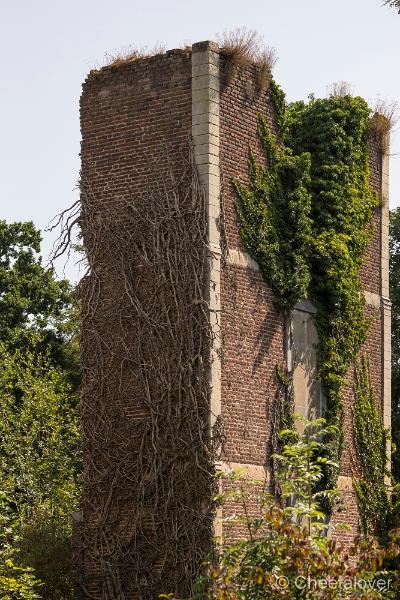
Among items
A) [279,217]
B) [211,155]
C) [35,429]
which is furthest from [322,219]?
[35,429]

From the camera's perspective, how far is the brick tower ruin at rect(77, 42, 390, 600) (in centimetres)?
2055

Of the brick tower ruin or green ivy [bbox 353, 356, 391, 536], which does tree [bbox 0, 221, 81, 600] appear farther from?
green ivy [bbox 353, 356, 391, 536]

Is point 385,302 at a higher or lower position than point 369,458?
higher

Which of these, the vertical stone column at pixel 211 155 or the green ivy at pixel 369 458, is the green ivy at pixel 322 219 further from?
the vertical stone column at pixel 211 155

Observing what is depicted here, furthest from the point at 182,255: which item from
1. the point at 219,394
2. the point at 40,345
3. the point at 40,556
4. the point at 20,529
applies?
the point at 40,345

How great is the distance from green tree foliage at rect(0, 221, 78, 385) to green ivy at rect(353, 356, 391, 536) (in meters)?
16.8

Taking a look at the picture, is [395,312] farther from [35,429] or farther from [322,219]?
[322,219]

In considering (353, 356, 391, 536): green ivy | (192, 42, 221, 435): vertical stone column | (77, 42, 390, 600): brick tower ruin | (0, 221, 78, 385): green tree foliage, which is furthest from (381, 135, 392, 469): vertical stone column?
(0, 221, 78, 385): green tree foliage

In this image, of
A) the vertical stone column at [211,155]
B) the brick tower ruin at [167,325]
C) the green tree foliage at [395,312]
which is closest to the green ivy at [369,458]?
the brick tower ruin at [167,325]

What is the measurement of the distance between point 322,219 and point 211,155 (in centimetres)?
300

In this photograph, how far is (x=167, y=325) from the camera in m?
20.9

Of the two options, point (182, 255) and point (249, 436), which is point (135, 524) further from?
point (182, 255)

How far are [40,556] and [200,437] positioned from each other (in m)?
3.69

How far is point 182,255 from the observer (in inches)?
824
